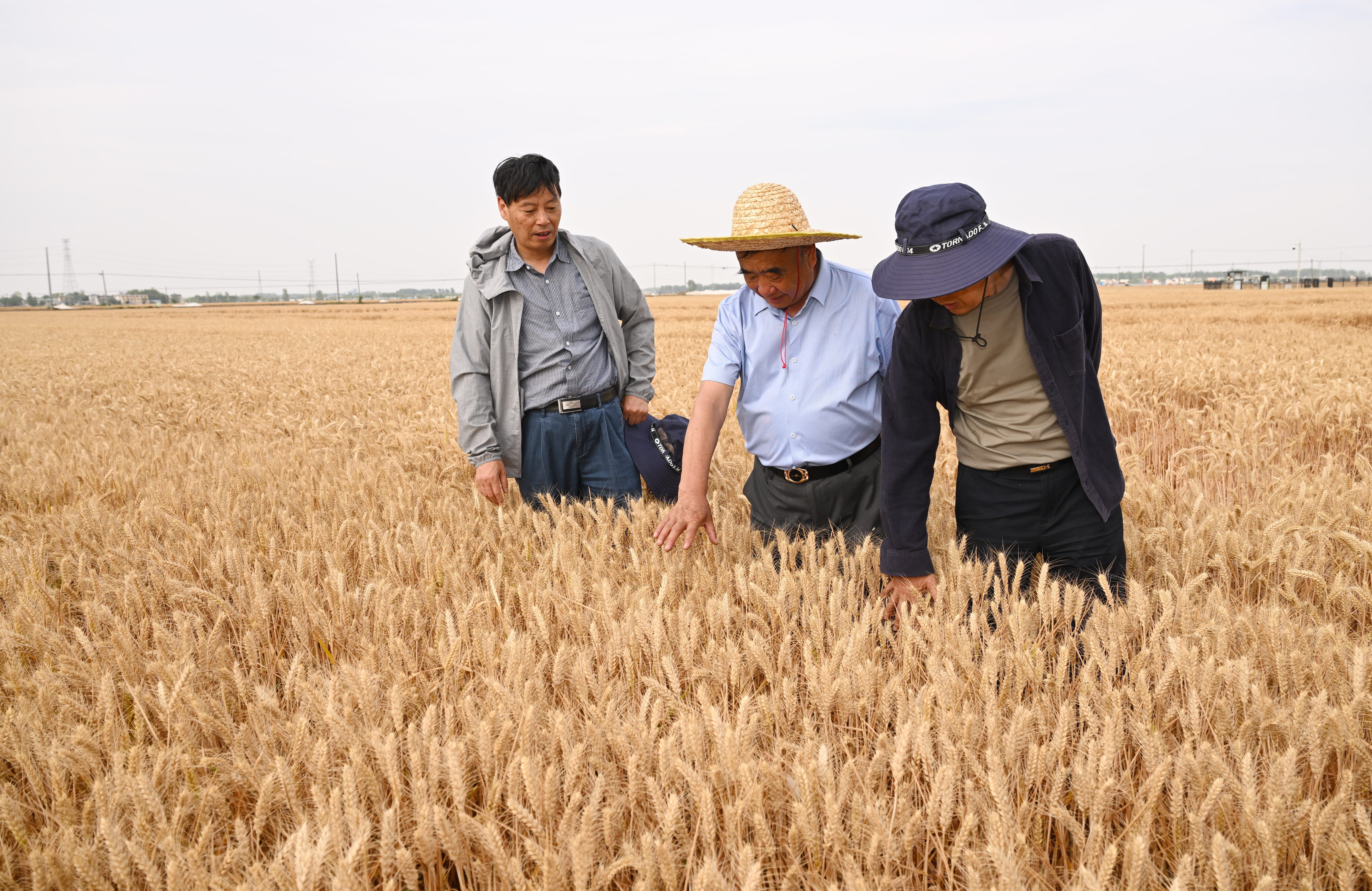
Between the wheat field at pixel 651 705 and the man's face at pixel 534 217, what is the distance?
1.23 metres

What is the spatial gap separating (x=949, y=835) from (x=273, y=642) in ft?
6.72

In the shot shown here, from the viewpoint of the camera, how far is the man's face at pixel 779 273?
9.19ft

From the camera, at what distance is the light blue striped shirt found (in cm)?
302

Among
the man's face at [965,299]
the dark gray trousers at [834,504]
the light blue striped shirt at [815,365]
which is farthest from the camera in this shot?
the dark gray trousers at [834,504]

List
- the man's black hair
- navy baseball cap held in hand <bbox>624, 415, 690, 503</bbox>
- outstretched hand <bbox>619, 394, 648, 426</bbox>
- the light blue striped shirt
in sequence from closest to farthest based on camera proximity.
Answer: the light blue striped shirt, the man's black hair, navy baseball cap held in hand <bbox>624, 415, 690, 503</bbox>, outstretched hand <bbox>619, 394, 648, 426</bbox>

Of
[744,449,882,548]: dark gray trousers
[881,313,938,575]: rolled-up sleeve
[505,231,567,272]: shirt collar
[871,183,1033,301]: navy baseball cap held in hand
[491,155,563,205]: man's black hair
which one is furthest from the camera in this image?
[505,231,567,272]: shirt collar

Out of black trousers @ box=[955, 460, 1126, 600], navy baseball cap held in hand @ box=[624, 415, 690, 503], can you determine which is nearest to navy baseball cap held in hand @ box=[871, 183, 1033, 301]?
black trousers @ box=[955, 460, 1126, 600]

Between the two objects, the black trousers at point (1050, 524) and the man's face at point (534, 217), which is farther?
the man's face at point (534, 217)

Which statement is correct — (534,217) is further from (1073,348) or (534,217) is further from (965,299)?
(1073,348)

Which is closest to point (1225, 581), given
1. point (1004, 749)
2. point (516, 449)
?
point (1004, 749)

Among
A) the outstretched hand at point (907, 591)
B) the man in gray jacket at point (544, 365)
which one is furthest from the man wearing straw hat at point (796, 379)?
the man in gray jacket at point (544, 365)

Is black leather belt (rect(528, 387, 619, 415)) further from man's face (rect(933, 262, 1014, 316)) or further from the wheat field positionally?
man's face (rect(933, 262, 1014, 316))

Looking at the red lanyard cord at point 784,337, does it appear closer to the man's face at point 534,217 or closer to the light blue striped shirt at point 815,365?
the light blue striped shirt at point 815,365

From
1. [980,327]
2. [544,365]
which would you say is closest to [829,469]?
[980,327]
